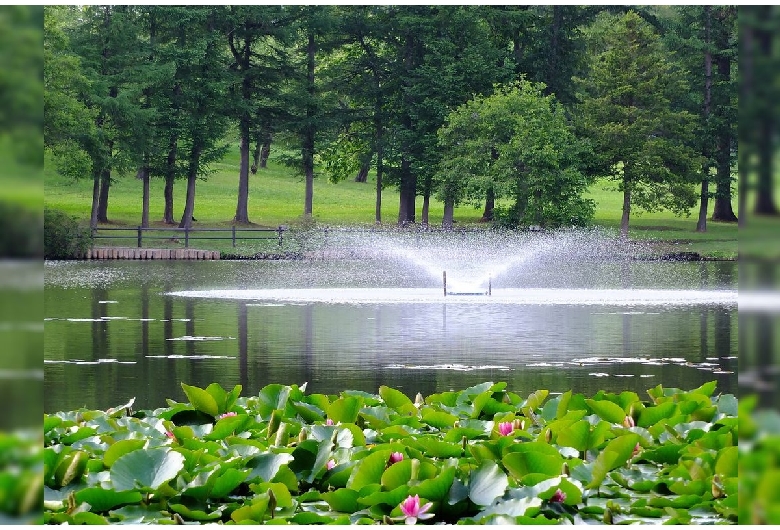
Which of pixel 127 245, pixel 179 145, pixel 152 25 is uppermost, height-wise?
pixel 152 25

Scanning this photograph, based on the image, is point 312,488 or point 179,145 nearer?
point 312,488

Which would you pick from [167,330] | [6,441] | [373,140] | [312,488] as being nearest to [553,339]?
[167,330]

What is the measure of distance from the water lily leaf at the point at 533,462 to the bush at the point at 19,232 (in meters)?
2.16

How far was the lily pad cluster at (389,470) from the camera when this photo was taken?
4238 mm

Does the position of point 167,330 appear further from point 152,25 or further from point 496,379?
point 152,25

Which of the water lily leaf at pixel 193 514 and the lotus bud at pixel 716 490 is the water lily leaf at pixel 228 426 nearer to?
the water lily leaf at pixel 193 514

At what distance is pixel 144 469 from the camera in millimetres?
4402

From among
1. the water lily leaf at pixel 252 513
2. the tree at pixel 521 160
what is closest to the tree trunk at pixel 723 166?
the tree at pixel 521 160

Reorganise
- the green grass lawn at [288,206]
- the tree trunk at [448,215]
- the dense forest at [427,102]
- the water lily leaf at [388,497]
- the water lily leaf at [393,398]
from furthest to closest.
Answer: the green grass lawn at [288,206]
the tree trunk at [448,215]
the dense forest at [427,102]
the water lily leaf at [393,398]
the water lily leaf at [388,497]

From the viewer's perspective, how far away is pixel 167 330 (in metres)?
15.3

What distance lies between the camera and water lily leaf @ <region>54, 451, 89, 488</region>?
4.57 metres

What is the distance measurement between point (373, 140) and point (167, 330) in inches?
1615

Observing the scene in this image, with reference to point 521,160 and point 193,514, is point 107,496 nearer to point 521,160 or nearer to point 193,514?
point 193,514

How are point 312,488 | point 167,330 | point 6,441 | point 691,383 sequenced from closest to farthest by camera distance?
point 6,441
point 312,488
point 691,383
point 167,330
